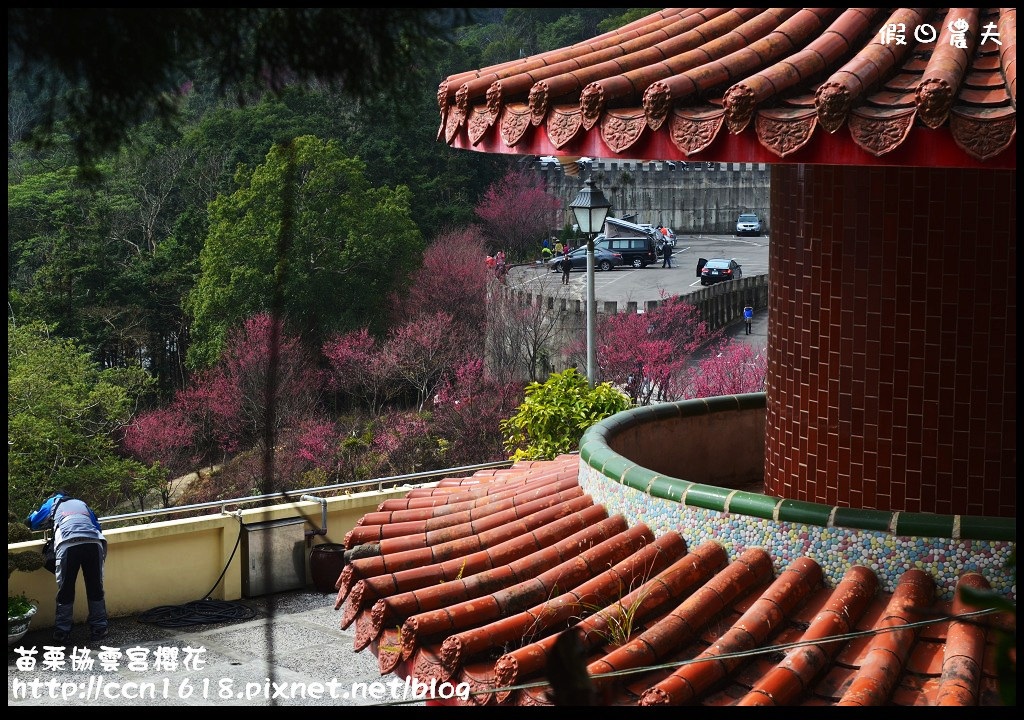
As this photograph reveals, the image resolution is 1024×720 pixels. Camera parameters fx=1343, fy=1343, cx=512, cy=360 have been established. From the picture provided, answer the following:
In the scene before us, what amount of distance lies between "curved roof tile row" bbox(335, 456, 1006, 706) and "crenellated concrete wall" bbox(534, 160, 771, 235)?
4140cm

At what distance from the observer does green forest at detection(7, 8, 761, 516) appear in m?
28.0

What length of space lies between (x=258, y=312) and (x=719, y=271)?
524 inches

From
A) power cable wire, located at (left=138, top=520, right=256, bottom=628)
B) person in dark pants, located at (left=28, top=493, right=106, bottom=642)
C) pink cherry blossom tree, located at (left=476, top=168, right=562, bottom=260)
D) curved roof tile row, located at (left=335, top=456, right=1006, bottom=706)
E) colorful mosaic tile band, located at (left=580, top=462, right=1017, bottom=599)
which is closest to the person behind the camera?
curved roof tile row, located at (left=335, top=456, right=1006, bottom=706)

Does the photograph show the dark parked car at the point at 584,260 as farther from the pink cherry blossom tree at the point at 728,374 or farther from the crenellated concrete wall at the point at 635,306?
the pink cherry blossom tree at the point at 728,374

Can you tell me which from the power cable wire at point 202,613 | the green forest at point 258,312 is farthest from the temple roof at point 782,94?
the green forest at point 258,312

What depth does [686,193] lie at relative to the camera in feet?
158

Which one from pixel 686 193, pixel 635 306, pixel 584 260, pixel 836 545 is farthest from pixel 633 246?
pixel 836 545

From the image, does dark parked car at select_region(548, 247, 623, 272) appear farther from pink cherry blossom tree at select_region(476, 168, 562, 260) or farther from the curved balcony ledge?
the curved balcony ledge

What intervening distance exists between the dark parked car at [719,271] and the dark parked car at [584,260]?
3443 mm

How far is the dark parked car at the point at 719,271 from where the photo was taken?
38.0 m

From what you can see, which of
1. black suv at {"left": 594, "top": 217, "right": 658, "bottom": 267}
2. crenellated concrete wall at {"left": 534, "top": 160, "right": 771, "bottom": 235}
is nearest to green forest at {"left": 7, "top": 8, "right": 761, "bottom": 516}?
black suv at {"left": 594, "top": 217, "right": 658, "bottom": 267}

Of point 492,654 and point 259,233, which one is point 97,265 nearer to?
point 259,233

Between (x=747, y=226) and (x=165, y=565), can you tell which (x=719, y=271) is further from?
(x=165, y=565)

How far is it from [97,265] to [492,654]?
98.2ft
